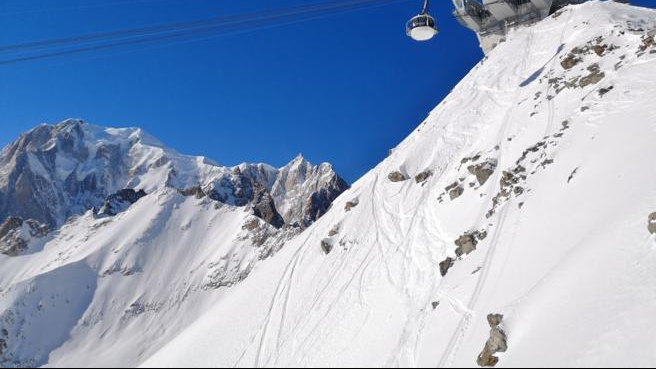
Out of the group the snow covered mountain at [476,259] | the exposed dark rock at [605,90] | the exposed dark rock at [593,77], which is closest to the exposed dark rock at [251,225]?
the snow covered mountain at [476,259]

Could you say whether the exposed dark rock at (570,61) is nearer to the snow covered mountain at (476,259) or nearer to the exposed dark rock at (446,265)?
the snow covered mountain at (476,259)

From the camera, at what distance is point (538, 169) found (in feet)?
77.9

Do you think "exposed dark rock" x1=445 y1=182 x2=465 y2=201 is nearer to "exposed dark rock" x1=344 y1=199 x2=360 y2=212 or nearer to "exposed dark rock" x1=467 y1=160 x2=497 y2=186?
"exposed dark rock" x1=467 y1=160 x2=497 y2=186

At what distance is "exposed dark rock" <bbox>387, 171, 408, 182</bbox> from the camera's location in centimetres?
3588

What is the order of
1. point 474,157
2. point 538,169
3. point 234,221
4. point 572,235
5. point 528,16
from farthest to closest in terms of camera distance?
point 234,221 → point 528,16 → point 474,157 → point 538,169 → point 572,235

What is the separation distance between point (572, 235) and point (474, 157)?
1461cm

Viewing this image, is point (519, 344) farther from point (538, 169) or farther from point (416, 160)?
point (416, 160)

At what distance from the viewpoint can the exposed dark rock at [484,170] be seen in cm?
2734

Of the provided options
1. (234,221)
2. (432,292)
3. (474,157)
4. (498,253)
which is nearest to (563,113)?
(474,157)

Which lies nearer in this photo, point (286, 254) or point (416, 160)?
point (286, 254)

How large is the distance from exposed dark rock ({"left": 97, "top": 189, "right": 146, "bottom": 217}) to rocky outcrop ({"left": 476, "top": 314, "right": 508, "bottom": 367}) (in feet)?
378

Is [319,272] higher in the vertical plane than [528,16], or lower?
lower

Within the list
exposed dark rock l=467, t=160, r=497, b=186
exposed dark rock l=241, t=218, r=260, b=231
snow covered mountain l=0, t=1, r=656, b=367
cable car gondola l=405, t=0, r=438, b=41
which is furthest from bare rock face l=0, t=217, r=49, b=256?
cable car gondola l=405, t=0, r=438, b=41

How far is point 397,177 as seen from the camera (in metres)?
36.2
